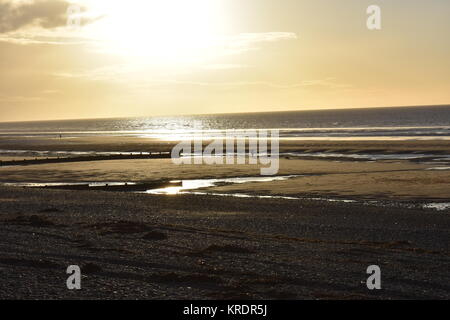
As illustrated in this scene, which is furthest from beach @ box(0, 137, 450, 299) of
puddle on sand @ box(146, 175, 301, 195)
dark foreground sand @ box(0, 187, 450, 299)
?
puddle on sand @ box(146, 175, 301, 195)

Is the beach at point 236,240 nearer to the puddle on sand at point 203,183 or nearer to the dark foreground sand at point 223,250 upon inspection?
the dark foreground sand at point 223,250

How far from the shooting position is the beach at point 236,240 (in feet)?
41.6

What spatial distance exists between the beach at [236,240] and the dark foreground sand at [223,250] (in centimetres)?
3

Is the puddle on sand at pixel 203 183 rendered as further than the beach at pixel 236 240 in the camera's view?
Yes

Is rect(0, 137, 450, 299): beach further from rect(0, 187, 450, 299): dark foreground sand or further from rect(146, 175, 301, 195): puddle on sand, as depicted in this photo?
rect(146, 175, 301, 195): puddle on sand

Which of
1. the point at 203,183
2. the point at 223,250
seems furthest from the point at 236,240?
the point at 203,183

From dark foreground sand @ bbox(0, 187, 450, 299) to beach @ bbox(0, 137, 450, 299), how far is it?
3cm

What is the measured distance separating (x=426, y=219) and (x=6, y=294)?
1585cm

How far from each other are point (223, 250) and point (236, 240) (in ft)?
5.10

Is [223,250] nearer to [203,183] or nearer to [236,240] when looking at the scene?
[236,240]

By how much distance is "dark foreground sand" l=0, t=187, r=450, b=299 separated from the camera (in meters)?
12.5

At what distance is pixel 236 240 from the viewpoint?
17984 mm

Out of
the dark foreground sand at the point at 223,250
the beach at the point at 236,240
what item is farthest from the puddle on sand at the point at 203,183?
the dark foreground sand at the point at 223,250
